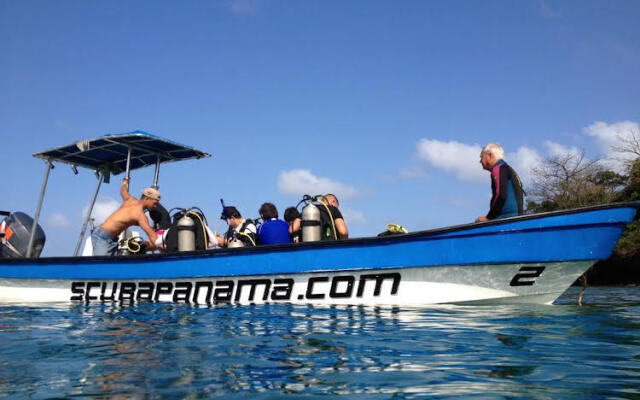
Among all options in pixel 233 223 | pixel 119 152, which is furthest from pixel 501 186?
pixel 119 152

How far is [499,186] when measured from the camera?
6770mm

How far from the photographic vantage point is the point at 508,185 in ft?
22.5

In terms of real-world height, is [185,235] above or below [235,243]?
above

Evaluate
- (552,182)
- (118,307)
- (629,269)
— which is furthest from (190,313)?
(552,182)

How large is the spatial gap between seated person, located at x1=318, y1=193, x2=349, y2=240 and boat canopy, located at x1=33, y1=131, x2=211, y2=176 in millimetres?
3713

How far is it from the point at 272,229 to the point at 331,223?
38.3 inches

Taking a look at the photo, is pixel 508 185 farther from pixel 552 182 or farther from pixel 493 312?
pixel 552 182

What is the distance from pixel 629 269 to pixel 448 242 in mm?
28908

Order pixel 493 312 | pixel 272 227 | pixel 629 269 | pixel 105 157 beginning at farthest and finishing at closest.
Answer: pixel 629 269 → pixel 105 157 → pixel 272 227 → pixel 493 312

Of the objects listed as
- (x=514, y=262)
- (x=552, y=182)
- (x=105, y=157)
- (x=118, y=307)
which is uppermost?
(x=552, y=182)

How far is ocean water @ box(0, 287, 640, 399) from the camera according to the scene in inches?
110

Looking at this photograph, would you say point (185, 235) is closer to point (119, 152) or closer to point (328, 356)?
point (119, 152)

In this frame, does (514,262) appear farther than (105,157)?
No

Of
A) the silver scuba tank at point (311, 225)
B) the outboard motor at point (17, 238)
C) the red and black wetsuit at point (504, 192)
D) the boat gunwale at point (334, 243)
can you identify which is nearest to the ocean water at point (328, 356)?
the boat gunwale at point (334, 243)
